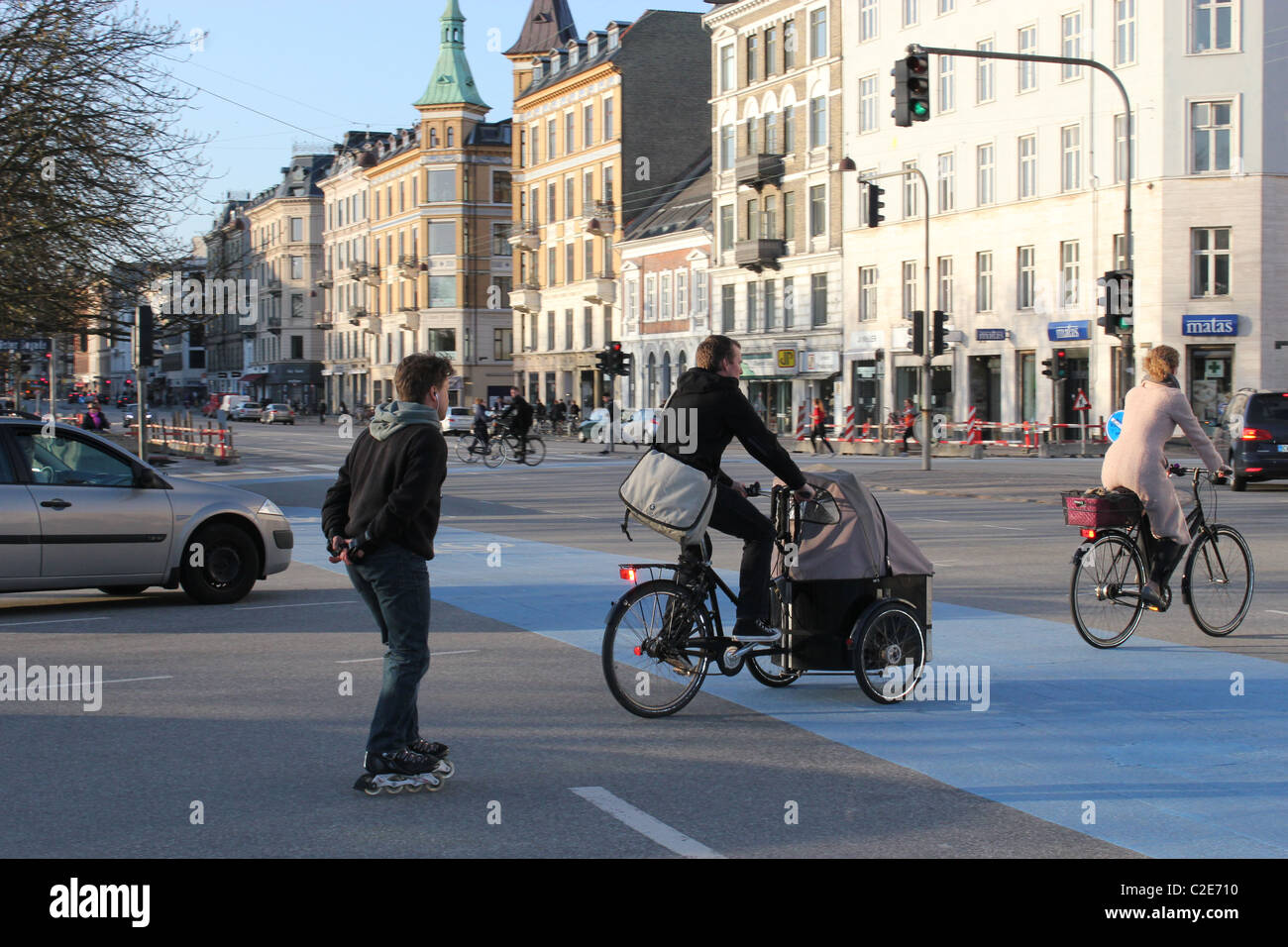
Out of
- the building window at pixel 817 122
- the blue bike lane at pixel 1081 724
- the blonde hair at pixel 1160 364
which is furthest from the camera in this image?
the building window at pixel 817 122

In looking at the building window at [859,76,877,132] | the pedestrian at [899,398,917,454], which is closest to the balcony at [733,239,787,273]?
the building window at [859,76,877,132]

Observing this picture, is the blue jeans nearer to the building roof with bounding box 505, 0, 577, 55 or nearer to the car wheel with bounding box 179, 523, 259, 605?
the car wheel with bounding box 179, 523, 259, 605

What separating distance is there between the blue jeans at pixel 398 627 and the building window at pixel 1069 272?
135 feet

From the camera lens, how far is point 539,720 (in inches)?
300

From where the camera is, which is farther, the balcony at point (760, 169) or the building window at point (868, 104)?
the balcony at point (760, 169)

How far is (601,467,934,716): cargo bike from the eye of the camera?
25.5ft

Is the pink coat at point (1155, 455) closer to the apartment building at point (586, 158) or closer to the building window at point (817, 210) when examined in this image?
the building window at point (817, 210)

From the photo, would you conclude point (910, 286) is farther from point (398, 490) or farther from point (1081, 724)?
point (398, 490)

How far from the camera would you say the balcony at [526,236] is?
270 ft

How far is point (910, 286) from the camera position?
2066 inches

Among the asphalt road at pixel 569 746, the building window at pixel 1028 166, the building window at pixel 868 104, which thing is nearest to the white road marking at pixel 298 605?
the asphalt road at pixel 569 746

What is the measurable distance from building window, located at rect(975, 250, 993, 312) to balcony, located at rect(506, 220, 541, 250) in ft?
122

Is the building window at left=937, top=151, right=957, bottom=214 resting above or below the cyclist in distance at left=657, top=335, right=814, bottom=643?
above
